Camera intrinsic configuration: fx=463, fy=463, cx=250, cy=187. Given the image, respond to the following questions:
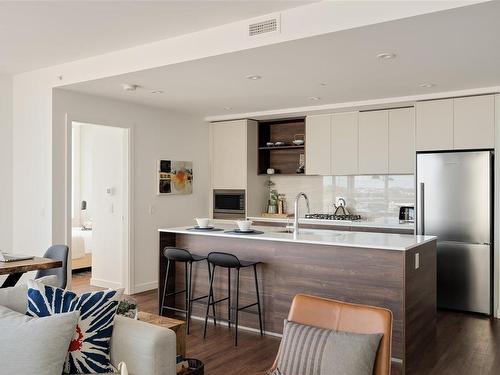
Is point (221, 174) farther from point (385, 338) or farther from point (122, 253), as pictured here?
point (385, 338)

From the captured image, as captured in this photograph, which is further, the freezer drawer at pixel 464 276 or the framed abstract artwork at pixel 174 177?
the framed abstract artwork at pixel 174 177

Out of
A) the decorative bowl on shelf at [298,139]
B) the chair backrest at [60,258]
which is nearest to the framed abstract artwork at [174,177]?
the decorative bowl on shelf at [298,139]

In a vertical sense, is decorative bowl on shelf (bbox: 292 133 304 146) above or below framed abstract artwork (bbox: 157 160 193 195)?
above

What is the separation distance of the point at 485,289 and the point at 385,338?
11.8 ft

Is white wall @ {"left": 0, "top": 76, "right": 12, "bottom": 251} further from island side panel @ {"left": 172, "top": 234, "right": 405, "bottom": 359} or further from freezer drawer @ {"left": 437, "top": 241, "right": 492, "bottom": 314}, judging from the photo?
freezer drawer @ {"left": 437, "top": 241, "right": 492, "bottom": 314}

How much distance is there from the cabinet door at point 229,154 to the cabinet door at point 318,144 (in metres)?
0.98

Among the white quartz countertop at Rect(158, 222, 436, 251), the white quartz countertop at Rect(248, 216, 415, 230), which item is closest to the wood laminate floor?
the white quartz countertop at Rect(158, 222, 436, 251)

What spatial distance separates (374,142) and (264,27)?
3.09 metres

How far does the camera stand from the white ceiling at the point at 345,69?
319 cm

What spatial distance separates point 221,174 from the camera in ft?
23.7

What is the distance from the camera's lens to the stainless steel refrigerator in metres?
5.07

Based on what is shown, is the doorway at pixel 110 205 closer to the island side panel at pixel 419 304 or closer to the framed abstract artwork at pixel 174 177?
the framed abstract artwork at pixel 174 177

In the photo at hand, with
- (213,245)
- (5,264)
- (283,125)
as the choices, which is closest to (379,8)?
(213,245)

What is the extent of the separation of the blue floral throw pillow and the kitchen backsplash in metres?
4.73
